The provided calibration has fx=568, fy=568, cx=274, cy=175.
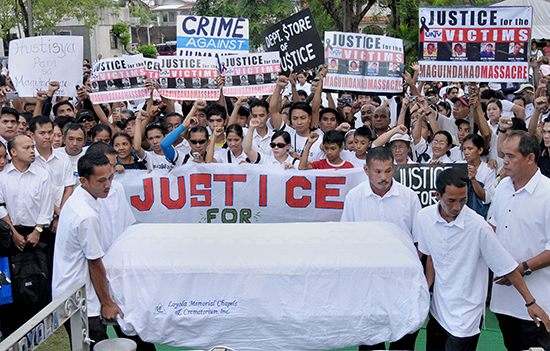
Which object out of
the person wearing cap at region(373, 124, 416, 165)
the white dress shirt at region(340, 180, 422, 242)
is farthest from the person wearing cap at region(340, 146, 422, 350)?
the person wearing cap at region(373, 124, 416, 165)

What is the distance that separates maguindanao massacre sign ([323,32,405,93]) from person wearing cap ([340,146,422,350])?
11.6 feet

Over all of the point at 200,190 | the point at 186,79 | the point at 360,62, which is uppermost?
the point at 360,62

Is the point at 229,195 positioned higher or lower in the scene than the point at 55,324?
higher

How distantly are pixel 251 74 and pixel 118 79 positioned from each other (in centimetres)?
187

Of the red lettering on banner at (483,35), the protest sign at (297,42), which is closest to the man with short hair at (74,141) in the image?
the protest sign at (297,42)

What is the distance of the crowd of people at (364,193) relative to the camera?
3.65 metres

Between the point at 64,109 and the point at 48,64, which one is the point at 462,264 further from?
the point at 48,64

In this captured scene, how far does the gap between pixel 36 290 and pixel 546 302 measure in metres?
3.93

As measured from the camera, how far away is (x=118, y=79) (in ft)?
25.3

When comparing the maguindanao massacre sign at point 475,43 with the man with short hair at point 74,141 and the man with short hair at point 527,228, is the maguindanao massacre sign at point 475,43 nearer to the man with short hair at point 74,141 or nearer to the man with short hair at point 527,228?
the man with short hair at point 527,228

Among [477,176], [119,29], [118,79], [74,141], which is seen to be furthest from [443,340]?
[119,29]

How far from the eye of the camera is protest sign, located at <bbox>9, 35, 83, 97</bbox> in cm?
779

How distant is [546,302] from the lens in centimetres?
379

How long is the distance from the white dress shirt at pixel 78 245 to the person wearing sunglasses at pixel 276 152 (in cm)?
242
